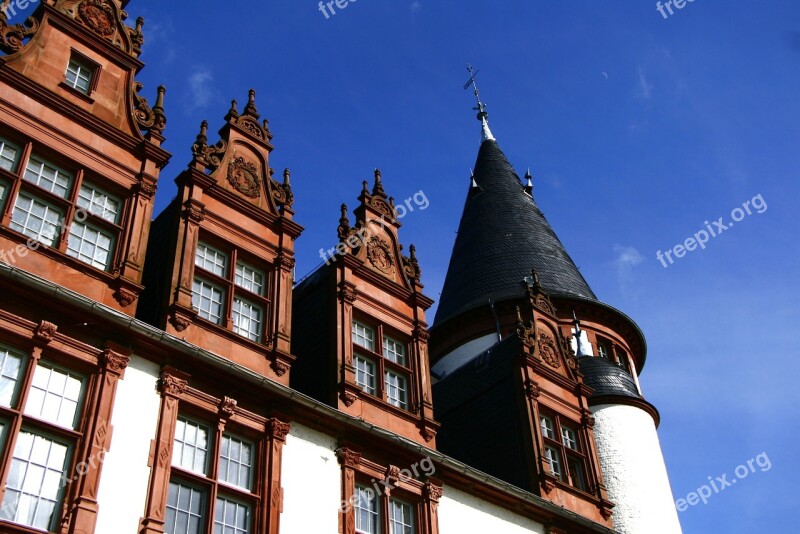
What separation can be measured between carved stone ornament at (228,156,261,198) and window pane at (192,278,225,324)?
2.70 m

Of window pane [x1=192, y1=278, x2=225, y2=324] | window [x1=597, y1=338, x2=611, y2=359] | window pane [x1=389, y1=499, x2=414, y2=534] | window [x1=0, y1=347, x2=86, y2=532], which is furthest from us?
window [x1=597, y1=338, x2=611, y2=359]

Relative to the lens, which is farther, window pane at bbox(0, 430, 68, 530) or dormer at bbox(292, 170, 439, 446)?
dormer at bbox(292, 170, 439, 446)

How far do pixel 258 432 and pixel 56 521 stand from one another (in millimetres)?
4058

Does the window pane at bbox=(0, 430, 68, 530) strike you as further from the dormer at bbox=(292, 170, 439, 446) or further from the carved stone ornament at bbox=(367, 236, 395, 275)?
the carved stone ornament at bbox=(367, 236, 395, 275)

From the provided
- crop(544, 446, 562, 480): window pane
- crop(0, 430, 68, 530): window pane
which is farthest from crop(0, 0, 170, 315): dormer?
crop(544, 446, 562, 480): window pane

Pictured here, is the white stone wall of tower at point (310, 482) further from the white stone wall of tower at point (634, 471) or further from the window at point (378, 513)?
the white stone wall of tower at point (634, 471)

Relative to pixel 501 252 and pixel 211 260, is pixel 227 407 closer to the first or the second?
pixel 211 260

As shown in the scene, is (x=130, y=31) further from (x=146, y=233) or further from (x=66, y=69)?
(x=146, y=233)

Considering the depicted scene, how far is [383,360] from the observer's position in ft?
65.3

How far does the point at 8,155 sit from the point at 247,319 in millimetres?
5119

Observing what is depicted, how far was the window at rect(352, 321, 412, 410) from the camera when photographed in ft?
63.8

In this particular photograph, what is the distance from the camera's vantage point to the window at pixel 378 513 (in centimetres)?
1714

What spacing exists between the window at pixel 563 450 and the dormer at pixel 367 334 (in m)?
4.08

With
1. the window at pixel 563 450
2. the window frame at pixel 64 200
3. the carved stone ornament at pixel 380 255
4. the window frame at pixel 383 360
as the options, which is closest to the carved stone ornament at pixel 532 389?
the window at pixel 563 450
